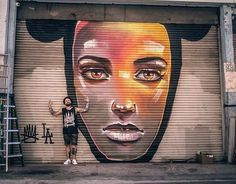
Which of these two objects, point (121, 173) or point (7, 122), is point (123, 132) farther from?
point (7, 122)

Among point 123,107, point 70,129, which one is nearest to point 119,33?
point 123,107

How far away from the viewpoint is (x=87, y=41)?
10.4 metres

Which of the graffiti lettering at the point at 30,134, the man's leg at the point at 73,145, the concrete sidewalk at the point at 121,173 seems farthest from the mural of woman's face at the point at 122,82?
the graffiti lettering at the point at 30,134

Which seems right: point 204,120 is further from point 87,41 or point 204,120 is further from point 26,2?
point 26,2

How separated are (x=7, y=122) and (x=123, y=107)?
365cm

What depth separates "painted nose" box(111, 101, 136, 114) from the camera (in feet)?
33.3

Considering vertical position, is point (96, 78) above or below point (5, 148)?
above

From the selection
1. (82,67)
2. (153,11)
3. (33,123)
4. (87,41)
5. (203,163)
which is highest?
(153,11)

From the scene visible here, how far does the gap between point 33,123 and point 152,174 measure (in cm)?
422

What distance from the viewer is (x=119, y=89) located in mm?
10273

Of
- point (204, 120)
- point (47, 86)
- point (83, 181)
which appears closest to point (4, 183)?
point (83, 181)

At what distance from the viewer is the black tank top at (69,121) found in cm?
970

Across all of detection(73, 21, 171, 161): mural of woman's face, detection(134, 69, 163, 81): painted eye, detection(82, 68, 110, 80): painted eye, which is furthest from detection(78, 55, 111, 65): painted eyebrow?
detection(134, 69, 163, 81): painted eye

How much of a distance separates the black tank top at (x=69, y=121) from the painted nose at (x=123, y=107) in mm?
1311
